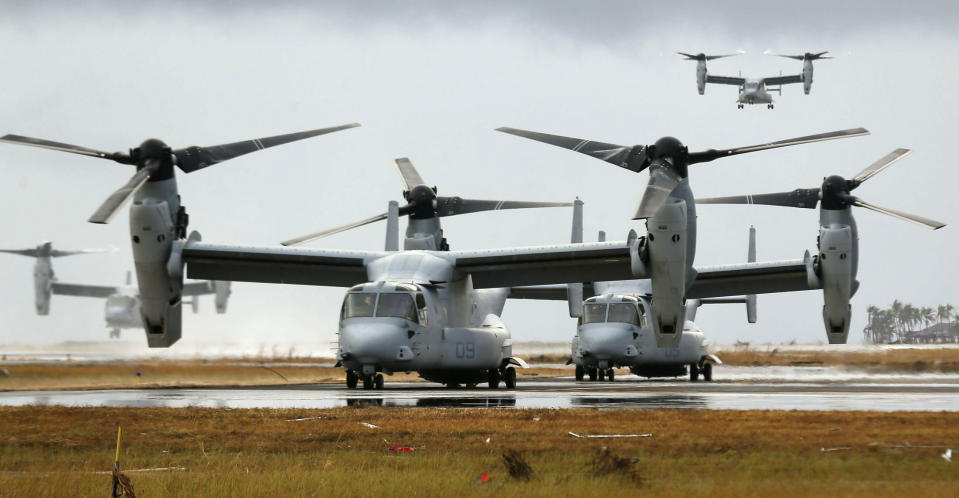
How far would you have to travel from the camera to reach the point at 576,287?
3884cm

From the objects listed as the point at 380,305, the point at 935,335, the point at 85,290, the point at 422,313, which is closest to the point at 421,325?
the point at 422,313

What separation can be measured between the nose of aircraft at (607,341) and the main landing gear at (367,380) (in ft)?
29.1

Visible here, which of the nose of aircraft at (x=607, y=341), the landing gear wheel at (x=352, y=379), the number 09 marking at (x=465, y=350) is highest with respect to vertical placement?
the nose of aircraft at (x=607, y=341)

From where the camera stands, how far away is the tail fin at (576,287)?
126 ft

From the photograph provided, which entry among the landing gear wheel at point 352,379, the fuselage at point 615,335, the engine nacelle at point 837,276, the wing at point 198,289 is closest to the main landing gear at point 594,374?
the fuselage at point 615,335

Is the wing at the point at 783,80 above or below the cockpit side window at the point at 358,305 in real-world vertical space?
above

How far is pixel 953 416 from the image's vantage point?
14.5 m

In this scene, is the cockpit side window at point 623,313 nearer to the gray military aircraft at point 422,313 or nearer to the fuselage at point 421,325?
the gray military aircraft at point 422,313

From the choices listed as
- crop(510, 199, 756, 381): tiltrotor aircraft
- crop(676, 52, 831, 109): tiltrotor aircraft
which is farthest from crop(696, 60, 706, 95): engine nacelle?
crop(510, 199, 756, 381): tiltrotor aircraft

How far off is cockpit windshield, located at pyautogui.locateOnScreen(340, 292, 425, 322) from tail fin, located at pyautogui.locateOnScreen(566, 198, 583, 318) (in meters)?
11.4

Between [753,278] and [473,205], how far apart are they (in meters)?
8.87

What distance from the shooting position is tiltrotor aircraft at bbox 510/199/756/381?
3425 cm

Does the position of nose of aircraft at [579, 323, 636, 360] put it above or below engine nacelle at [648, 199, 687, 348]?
below

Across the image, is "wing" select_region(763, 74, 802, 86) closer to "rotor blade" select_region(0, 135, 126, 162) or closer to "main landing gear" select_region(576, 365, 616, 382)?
"main landing gear" select_region(576, 365, 616, 382)
